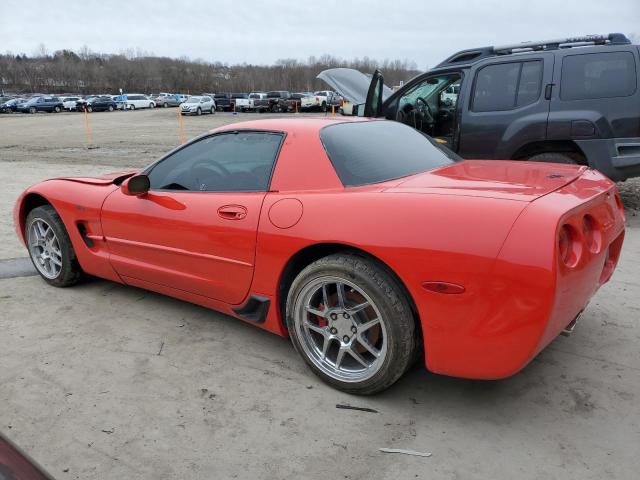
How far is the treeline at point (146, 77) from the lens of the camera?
312ft

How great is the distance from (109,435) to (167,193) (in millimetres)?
1530

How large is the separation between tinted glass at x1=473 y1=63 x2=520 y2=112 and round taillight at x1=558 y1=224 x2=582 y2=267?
4.17 metres

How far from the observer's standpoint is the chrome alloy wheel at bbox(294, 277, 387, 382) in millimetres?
2550

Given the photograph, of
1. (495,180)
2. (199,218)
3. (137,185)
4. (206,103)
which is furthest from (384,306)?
(206,103)

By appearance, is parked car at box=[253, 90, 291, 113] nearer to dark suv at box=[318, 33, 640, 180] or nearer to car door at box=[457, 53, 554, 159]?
dark suv at box=[318, 33, 640, 180]

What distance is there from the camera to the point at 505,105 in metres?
6.04

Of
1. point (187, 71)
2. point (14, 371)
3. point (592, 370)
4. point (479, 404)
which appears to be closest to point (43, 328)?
point (14, 371)

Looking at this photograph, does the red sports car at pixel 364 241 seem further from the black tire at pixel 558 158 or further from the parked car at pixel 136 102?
the parked car at pixel 136 102

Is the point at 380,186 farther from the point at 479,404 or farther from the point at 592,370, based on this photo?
the point at 592,370

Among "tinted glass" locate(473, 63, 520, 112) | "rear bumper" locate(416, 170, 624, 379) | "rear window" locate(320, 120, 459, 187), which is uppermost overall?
"tinted glass" locate(473, 63, 520, 112)

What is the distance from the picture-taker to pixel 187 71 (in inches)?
4257

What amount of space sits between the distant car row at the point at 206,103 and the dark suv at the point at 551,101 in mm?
23974

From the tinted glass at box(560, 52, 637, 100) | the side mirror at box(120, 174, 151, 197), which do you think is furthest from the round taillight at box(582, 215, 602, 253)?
the tinted glass at box(560, 52, 637, 100)

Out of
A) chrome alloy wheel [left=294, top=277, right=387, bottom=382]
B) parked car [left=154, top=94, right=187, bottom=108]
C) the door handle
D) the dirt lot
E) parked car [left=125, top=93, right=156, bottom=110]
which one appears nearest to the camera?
the dirt lot
